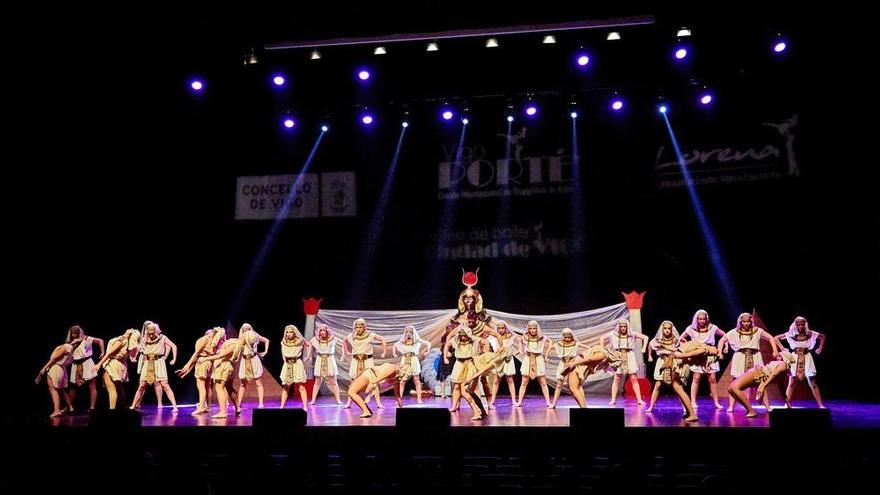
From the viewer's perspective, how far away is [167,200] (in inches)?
581

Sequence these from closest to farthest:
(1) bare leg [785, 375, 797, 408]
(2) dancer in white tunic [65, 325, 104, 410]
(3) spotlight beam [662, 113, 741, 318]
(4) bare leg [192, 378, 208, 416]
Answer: (1) bare leg [785, 375, 797, 408] < (4) bare leg [192, 378, 208, 416] < (2) dancer in white tunic [65, 325, 104, 410] < (3) spotlight beam [662, 113, 741, 318]

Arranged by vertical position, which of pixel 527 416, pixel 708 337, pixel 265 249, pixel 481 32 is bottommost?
pixel 527 416

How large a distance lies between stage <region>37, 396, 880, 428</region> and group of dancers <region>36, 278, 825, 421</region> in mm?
260

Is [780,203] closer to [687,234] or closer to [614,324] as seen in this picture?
[687,234]

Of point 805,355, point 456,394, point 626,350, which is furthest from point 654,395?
point 456,394

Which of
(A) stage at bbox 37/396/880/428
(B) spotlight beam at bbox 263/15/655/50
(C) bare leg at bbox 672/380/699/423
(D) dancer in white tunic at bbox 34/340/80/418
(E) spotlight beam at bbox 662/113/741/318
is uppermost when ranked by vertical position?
(B) spotlight beam at bbox 263/15/655/50

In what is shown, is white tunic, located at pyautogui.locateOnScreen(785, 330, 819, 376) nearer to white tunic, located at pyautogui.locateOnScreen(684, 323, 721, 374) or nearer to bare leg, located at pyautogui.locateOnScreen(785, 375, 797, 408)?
bare leg, located at pyautogui.locateOnScreen(785, 375, 797, 408)

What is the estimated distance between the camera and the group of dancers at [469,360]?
31.5 feet

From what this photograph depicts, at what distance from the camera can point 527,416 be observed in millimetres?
9539

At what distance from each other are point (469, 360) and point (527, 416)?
43.1 inches

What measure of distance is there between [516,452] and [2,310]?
392 inches

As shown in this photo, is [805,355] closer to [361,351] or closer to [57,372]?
[361,351]

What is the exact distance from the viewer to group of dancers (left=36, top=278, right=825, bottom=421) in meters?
9.59

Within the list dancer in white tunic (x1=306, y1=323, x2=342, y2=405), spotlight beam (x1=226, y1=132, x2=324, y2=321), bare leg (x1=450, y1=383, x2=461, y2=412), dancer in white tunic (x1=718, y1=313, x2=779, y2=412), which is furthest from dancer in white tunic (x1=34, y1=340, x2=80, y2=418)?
dancer in white tunic (x1=718, y1=313, x2=779, y2=412)
